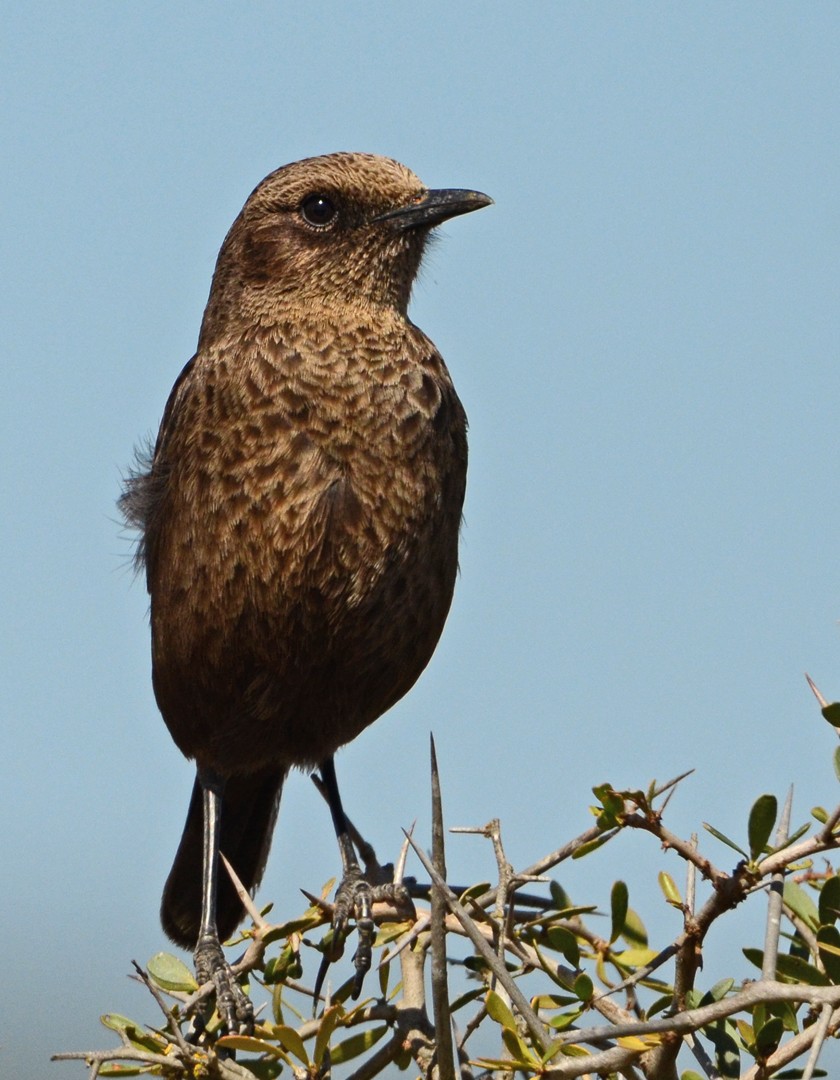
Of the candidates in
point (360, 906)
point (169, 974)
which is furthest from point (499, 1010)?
point (360, 906)

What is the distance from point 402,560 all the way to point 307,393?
567 millimetres

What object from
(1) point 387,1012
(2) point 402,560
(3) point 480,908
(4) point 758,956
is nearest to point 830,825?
(4) point 758,956

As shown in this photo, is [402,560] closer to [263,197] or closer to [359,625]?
[359,625]


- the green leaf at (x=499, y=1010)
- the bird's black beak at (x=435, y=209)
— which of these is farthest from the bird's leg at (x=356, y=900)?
the bird's black beak at (x=435, y=209)

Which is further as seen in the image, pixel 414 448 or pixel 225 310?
pixel 225 310

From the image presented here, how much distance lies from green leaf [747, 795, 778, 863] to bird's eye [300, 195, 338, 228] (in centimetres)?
314

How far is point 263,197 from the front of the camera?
5254 mm

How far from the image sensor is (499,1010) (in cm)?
239

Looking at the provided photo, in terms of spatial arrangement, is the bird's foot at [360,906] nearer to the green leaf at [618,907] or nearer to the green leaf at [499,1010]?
the green leaf at [618,907]

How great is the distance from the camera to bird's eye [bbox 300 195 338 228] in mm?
5129

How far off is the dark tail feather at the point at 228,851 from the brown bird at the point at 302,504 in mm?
14

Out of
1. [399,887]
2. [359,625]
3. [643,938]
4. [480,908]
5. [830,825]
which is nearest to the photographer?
[830,825]

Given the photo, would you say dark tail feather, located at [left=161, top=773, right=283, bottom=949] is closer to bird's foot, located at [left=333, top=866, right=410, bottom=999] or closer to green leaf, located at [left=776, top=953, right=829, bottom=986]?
bird's foot, located at [left=333, top=866, right=410, bottom=999]

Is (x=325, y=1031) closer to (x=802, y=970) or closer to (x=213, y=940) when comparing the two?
(x=802, y=970)
